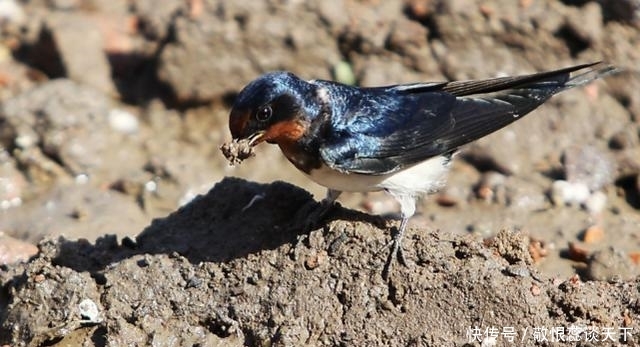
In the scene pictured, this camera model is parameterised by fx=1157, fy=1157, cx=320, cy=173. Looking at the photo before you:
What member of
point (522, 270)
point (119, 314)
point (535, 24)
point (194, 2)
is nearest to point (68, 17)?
point (194, 2)

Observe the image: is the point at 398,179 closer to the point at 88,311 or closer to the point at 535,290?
the point at 535,290

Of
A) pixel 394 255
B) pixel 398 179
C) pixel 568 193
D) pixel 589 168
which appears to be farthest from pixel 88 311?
pixel 589 168

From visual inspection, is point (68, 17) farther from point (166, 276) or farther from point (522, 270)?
point (522, 270)

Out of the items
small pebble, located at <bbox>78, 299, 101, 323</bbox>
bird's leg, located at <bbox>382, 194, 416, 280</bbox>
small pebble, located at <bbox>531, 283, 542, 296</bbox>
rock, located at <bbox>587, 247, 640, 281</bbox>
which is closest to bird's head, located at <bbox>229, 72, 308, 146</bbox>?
bird's leg, located at <bbox>382, 194, 416, 280</bbox>

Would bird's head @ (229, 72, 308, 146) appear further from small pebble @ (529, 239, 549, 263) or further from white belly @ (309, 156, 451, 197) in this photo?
small pebble @ (529, 239, 549, 263)

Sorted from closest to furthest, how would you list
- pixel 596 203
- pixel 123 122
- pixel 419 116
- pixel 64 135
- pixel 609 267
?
pixel 419 116 → pixel 609 267 → pixel 596 203 → pixel 64 135 → pixel 123 122

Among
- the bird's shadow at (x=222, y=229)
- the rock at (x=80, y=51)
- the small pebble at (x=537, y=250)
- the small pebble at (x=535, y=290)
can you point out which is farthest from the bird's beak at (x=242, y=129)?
the rock at (x=80, y=51)
